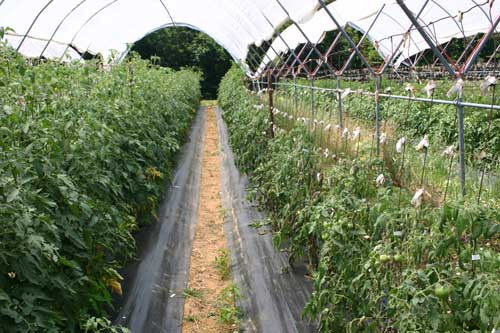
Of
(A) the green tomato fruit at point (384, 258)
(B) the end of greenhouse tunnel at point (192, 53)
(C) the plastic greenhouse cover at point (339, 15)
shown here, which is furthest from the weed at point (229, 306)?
(B) the end of greenhouse tunnel at point (192, 53)

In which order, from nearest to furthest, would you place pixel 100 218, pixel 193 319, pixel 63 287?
pixel 63 287, pixel 100 218, pixel 193 319

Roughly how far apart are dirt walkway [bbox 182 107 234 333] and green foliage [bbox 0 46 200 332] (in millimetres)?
672

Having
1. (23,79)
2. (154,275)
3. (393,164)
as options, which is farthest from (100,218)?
(393,164)

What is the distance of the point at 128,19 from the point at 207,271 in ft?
42.2

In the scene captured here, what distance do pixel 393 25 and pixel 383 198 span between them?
11858 millimetres

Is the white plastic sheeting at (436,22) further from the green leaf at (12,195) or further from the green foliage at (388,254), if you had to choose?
the green leaf at (12,195)

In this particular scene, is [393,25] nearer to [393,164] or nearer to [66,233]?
[393,164]

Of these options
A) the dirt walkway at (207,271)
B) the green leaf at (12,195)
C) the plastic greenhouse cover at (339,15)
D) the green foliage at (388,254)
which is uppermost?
the plastic greenhouse cover at (339,15)

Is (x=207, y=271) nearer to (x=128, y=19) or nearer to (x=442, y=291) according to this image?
(x=442, y=291)

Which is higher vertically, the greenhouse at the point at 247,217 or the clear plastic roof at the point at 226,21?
the clear plastic roof at the point at 226,21

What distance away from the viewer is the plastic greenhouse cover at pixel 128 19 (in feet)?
31.1

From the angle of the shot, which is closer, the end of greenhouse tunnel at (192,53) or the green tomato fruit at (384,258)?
the green tomato fruit at (384,258)

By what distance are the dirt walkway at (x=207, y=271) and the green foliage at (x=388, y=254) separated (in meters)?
0.73

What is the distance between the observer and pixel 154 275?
13.8 feet
